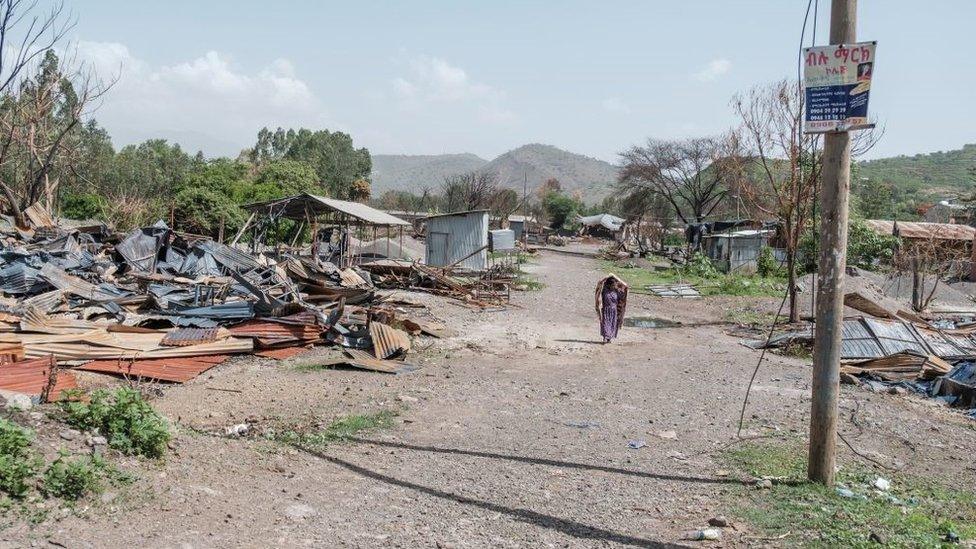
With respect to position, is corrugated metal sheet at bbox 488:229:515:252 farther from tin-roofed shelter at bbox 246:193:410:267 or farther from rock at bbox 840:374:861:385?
rock at bbox 840:374:861:385

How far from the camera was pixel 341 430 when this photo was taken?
658cm

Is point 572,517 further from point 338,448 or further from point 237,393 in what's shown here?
point 237,393

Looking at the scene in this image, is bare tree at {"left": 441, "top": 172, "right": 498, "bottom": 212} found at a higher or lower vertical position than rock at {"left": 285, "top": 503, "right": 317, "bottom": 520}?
higher

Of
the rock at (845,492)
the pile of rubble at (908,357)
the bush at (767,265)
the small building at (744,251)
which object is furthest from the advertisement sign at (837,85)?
the small building at (744,251)

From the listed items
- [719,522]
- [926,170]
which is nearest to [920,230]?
[719,522]

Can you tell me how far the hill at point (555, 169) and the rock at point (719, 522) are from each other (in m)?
131

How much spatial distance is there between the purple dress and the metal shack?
13.9 meters

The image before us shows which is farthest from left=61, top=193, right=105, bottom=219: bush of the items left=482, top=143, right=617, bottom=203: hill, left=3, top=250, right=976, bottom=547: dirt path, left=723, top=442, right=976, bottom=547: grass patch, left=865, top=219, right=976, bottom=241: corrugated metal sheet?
left=482, top=143, right=617, bottom=203: hill

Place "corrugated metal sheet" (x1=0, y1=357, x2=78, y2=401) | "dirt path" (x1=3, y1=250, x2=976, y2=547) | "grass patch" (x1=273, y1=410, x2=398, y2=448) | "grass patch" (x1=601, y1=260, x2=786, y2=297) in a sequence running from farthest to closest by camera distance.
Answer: "grass patch" (x1=601, y1=260, x2=786, y2=297) → "corrugated metal sheet" (x1=0, y1=357, x2=78, y2=401) → "grass patch" (x1=273, y1=410, x2=398, y2=448) → "dirt path" (x1=3, y1=250, x2=976, y2=547)

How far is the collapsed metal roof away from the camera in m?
20.3

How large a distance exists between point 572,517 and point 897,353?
8.53 meters

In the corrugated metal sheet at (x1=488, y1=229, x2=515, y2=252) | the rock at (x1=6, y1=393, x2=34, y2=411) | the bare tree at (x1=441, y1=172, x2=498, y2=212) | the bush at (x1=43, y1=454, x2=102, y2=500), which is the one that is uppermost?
the bare tree at (x1=441, y1=172, x2=498, y2=212)

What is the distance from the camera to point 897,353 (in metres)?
11.1

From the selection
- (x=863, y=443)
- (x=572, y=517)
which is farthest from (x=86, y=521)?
(x=863, y=443)
